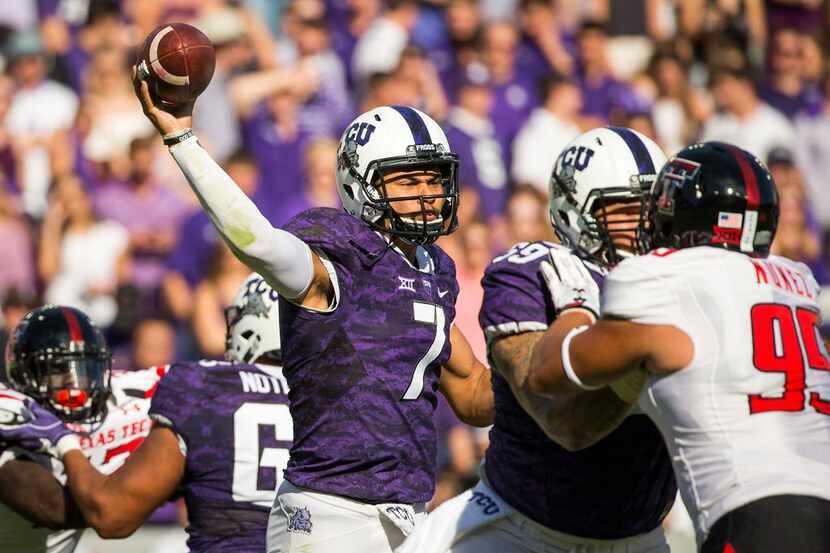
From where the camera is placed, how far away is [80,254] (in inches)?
372

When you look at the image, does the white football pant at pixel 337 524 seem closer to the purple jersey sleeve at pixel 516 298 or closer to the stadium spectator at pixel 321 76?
the purple jersey sleeve at pixel 516 298

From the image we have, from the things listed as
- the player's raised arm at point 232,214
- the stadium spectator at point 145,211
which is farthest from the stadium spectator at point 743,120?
the player's raised arm at point 232,214

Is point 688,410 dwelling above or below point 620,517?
above

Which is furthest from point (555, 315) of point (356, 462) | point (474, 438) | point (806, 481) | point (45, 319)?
point (474, 438)

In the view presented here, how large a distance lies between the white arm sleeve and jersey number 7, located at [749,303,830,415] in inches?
51.8

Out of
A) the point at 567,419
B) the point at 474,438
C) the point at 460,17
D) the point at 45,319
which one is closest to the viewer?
the point at 567,419

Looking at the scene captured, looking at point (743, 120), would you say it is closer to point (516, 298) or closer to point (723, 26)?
point (723, 26)

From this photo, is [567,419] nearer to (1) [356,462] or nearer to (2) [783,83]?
(1) [356,462]

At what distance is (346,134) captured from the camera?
190 inches

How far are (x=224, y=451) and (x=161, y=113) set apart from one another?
1.34 meters

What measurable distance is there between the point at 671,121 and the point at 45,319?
6.95m

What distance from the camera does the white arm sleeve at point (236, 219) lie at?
3961 millimetres

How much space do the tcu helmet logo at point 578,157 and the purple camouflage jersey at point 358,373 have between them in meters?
0.68

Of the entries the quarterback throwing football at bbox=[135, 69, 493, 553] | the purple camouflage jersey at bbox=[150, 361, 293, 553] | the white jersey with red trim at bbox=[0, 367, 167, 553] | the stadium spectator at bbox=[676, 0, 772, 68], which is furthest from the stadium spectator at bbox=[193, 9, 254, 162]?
the quarterback throwing football at bbox=[135, 69, 493, 553]
